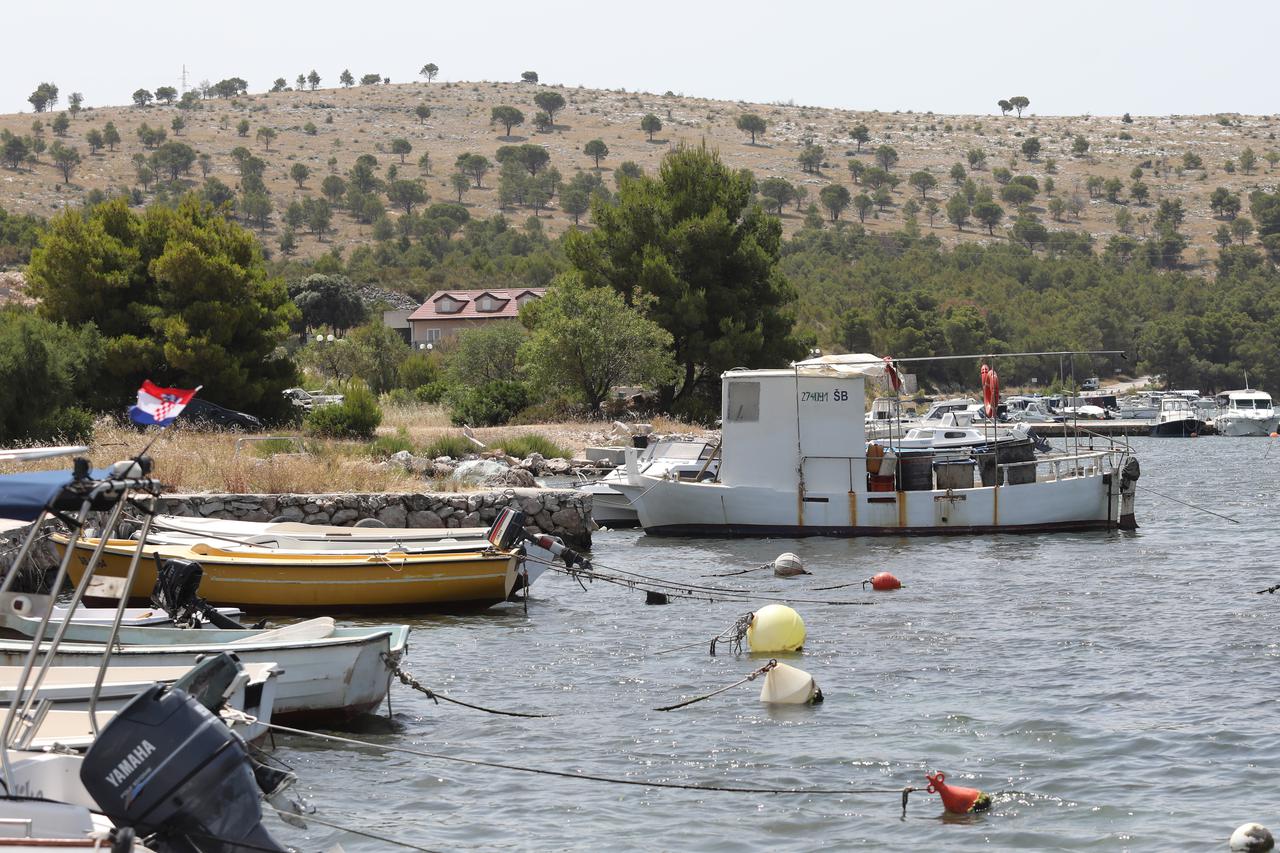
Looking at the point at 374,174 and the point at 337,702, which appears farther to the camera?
the point at 374,174

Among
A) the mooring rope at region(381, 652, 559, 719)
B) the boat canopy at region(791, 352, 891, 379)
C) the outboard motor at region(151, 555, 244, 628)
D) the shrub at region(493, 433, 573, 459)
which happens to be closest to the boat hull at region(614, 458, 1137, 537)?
the boat canopy at region(791, 352, 891, 379)

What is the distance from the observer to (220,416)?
34.2m

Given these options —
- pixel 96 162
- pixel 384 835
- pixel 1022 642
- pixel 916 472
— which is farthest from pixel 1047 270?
pixel 384 835

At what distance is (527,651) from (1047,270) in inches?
4613

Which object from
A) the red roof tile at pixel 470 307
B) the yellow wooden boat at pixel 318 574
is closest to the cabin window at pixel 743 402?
the yellow wooden boat at pixel 318 574

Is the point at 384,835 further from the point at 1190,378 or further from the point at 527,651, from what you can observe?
the point at 1190,378

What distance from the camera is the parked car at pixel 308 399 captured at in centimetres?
3900

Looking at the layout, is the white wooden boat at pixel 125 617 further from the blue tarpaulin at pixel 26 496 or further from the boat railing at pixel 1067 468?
the boat railing at pixel 1067 468

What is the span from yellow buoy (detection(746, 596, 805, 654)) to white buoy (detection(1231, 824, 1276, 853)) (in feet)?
23.2

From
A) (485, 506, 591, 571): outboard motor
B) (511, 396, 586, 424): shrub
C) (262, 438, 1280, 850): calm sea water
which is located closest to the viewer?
(262, 438, 1280, 850): calm sea water

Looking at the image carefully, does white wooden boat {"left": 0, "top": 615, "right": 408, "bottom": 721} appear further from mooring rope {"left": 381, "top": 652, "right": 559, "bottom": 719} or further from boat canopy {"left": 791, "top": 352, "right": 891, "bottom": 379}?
boat canopy {"left": 791, "top": 352, "right": 891, "bottom": 379}

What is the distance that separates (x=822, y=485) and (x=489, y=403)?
80.3 ft

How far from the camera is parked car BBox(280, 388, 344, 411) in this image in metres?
39.0

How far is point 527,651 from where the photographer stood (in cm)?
1636
